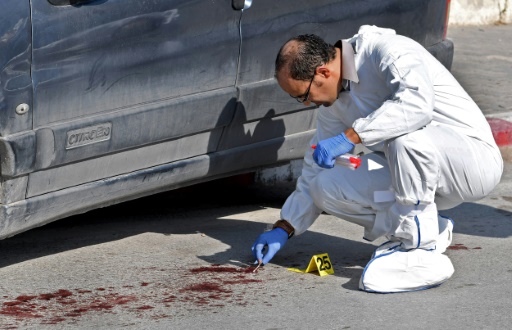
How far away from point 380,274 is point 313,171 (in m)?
0.65

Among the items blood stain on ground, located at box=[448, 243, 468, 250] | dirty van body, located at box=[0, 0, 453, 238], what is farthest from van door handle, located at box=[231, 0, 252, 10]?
blood stain on ground, located at box=[448, 243, 468, 250]

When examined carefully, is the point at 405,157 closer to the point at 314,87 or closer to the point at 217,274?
the point at 314,87

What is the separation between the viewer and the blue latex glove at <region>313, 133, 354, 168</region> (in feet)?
12.7

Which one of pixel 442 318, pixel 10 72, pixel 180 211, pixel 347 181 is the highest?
pixel 10 72

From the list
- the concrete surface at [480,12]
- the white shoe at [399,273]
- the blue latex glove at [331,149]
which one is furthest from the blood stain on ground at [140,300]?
the concrete surface at [480,12]

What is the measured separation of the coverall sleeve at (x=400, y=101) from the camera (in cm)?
383

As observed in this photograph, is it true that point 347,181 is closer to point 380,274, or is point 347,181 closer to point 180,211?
point 380,274

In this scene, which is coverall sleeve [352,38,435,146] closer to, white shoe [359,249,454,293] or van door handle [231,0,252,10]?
white shoe [359,249,454,293]

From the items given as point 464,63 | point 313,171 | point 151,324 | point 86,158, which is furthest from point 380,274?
point 464,63

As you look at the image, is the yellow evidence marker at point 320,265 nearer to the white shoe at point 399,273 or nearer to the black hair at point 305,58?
the white shoe at point 399,273

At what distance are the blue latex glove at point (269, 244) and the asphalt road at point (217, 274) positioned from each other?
7cm

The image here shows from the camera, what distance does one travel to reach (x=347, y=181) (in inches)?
167

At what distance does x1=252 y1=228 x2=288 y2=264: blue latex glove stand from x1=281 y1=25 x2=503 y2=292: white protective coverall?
0.23 m

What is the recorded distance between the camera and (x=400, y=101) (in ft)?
12.6
